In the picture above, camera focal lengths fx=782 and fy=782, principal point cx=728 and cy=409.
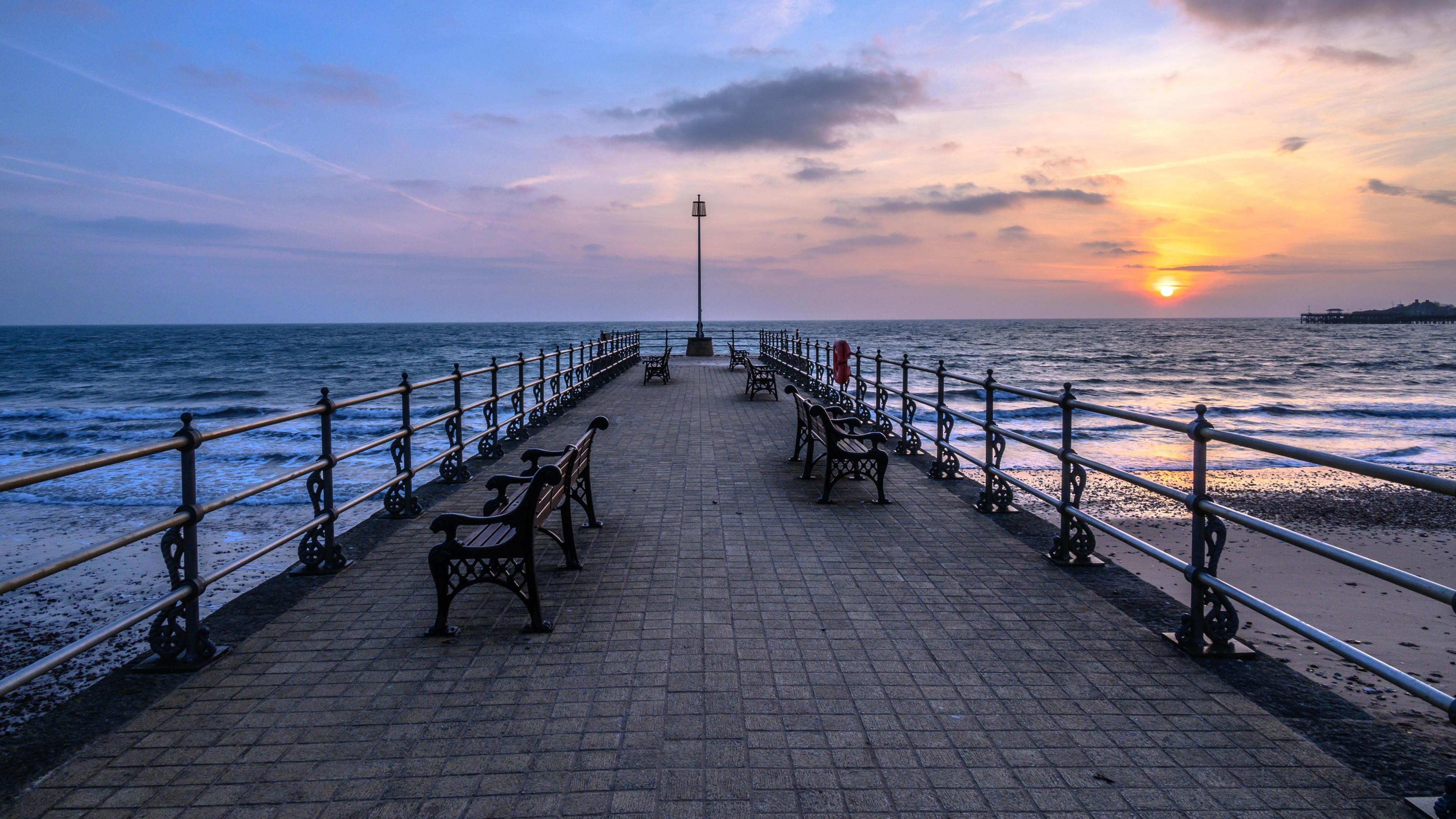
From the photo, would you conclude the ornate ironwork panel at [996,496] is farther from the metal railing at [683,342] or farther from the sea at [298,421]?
the metal railing at [683,342]

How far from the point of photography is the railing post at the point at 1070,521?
555 centimetres

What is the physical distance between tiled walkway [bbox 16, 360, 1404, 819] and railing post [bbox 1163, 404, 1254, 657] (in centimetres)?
17

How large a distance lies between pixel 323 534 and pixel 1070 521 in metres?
5.39

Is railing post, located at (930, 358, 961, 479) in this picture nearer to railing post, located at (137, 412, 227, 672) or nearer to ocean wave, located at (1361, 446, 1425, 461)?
railing post, located at (137, 412, 227, 672)

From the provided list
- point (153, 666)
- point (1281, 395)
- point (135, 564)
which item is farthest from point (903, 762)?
point (1281, 395)

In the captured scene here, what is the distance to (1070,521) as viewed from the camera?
18.8ft

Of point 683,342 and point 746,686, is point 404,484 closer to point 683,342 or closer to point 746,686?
point 746,686

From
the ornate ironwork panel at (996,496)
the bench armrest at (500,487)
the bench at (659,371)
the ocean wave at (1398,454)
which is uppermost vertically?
the bench at (659,371)

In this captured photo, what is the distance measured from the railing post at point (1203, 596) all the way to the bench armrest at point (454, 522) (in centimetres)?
366

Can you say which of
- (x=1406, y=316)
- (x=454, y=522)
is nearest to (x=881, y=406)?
(x=454, y=522)

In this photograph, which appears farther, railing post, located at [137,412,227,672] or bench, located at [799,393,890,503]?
bench, located at [799,393,890,503]

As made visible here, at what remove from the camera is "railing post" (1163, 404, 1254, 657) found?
397cm

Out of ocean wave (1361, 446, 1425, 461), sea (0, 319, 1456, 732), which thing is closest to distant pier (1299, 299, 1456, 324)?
sea (0, 319, 1456, 732)

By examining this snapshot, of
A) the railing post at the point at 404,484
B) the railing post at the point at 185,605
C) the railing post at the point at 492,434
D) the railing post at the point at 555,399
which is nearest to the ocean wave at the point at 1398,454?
Answer: the railing post at the point at 555,399
